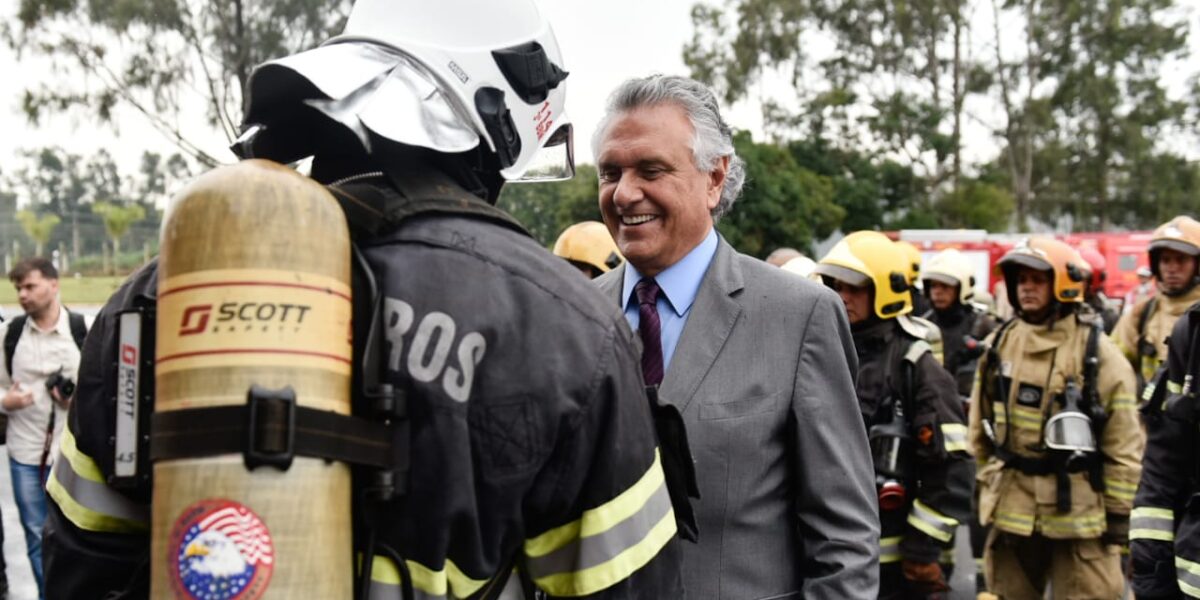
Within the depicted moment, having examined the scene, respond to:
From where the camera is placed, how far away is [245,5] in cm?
1644

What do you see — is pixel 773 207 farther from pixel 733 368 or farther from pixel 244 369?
pixel 244 369

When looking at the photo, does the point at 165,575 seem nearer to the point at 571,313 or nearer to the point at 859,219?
the point at 571,313

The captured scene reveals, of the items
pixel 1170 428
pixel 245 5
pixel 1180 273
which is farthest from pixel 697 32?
pixel 1170 428

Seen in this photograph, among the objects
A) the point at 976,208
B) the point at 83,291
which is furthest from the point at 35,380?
the point at 976,208

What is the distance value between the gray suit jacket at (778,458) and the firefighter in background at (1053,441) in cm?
313

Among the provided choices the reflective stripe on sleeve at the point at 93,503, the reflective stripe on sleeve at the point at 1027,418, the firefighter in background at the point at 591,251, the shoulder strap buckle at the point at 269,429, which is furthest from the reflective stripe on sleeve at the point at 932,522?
the shoulder strap buckle at the point at 269,429

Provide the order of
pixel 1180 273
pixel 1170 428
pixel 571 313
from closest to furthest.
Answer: pixel 571 313
pixel 1170 428
pixel 1180 273

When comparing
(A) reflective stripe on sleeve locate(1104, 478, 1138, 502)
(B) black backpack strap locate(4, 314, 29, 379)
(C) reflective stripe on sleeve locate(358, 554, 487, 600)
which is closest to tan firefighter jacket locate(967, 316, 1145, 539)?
(A) reflective stripe on sleeve locate(1104, 478, 1138, 502)

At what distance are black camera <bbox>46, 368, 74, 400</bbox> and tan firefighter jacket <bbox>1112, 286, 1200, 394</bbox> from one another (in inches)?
259

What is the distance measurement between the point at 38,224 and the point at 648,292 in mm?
23679

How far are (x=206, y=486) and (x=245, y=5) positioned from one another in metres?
16.6

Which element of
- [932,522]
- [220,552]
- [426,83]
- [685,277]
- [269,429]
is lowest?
[932,522]

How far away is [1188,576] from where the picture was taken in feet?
10.7

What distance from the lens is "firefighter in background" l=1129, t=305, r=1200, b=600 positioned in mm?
3479
